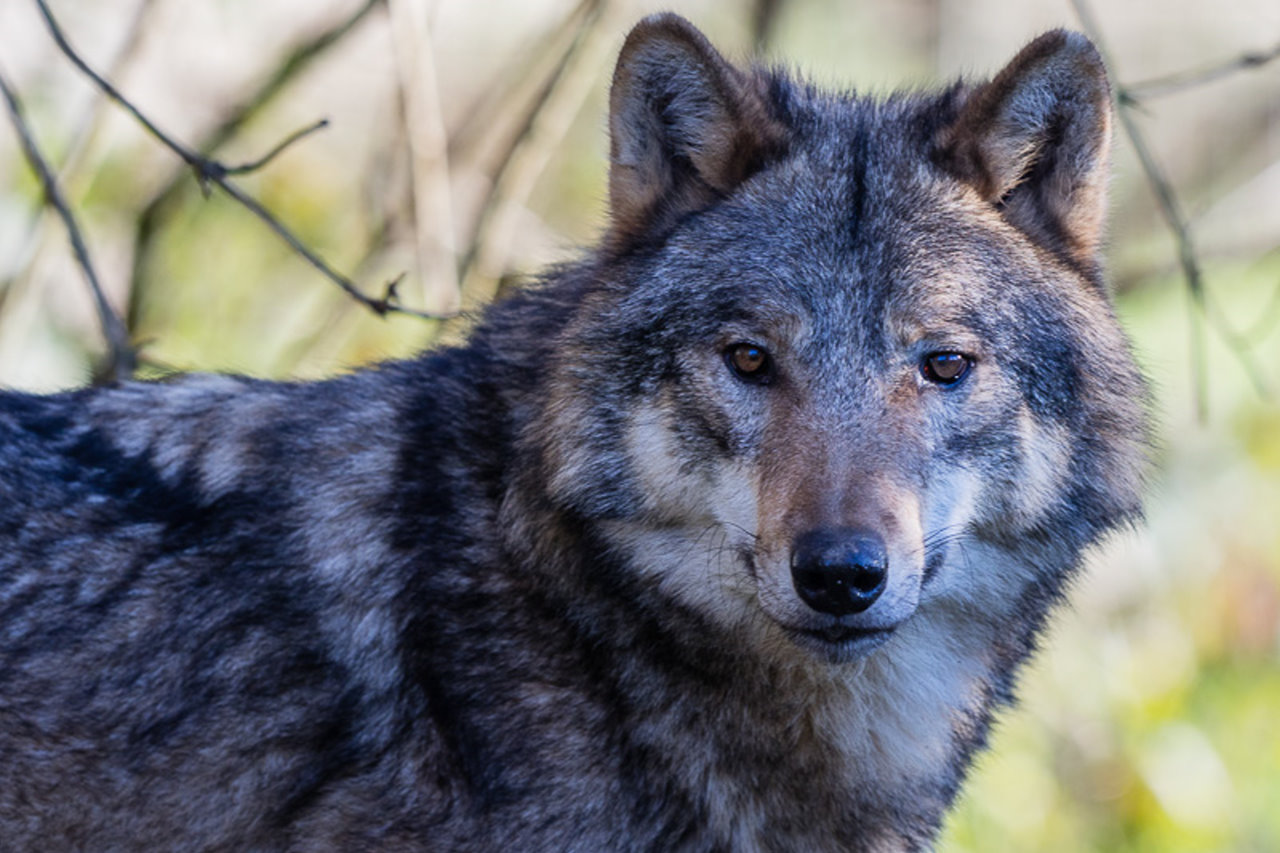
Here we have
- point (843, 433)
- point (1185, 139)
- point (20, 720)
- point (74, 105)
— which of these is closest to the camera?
point (843, 433)

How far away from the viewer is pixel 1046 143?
349cm

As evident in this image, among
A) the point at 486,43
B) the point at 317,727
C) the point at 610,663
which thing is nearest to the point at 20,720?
the point at 317,727

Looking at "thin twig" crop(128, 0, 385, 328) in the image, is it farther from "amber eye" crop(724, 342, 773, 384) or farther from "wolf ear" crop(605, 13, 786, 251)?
"amber eye" crop(724, 342, 773, 384)

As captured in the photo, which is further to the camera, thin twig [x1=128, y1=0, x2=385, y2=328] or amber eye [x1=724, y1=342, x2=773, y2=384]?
thin twig [x1=128, y1=0, x2=385, y2=328]

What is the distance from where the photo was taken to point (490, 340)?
371 cm

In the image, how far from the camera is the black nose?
2850 mm

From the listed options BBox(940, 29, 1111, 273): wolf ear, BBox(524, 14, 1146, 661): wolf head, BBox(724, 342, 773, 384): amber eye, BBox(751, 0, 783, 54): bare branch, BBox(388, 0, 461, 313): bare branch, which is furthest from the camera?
BBox(751, 0, 783, 54): bare branch

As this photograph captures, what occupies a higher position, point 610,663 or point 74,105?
point 74,105

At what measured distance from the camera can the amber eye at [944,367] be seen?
3.22m

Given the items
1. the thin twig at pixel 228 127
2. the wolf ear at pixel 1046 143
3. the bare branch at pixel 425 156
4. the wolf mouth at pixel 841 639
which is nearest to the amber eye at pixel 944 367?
the wolf ear at pixel 1046 143

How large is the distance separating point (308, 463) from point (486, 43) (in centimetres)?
558

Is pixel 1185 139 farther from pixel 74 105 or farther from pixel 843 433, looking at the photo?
pixel 843 433

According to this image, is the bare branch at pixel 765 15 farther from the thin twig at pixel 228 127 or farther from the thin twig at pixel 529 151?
the thin twig at pixel 228 127

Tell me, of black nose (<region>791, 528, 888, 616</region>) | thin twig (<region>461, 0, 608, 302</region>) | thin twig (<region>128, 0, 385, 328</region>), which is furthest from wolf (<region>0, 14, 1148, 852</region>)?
thin twig (<region>128, 0, 385, 328</region>)
